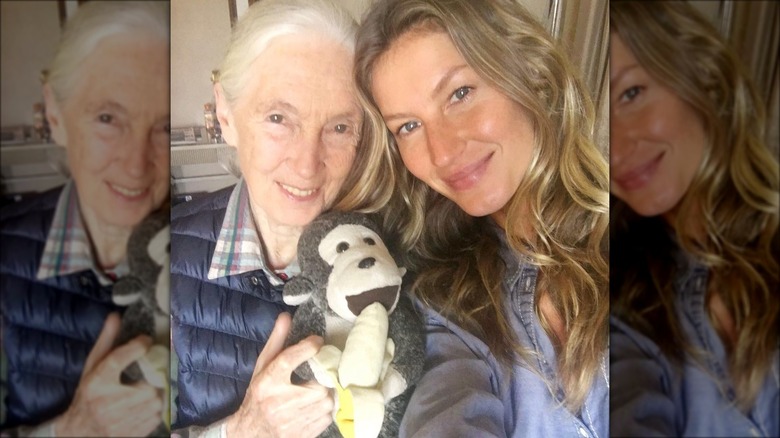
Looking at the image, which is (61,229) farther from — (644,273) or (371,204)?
(644,273)

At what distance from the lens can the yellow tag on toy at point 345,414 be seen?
96cm

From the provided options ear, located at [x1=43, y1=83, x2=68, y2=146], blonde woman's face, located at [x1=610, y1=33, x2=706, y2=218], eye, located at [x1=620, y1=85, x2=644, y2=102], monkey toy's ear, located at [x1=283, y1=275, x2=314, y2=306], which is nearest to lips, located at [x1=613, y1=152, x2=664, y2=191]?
blonde woman's face, located at [x1=610, y1=33, x2=706, y2=218]

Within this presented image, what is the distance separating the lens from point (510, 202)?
3.46 ft

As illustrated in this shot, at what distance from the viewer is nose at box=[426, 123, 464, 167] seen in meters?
1.02

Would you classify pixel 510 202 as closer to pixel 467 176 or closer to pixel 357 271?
pixel 467 176

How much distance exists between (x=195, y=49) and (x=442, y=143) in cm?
41

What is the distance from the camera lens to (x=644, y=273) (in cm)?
123

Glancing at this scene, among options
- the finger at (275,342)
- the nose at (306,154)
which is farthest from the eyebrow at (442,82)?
the finger at (275,342)

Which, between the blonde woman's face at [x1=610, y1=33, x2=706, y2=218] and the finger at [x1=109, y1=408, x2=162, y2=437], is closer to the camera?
the finger at [x1=109, y1=408, x2=162, y2=437]

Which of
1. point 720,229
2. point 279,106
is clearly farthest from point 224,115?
point 720,229

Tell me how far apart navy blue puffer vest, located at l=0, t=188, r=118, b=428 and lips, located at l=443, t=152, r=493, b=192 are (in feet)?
1.91

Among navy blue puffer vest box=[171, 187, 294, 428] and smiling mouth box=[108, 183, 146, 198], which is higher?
Result: smiling mouth box=[108, 183, 146, 198]

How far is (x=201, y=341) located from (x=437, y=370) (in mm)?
366

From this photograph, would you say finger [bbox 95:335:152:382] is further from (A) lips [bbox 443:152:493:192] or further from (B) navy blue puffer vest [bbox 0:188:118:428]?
(A) lips [bbox 443:152:493:192]
